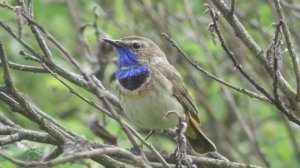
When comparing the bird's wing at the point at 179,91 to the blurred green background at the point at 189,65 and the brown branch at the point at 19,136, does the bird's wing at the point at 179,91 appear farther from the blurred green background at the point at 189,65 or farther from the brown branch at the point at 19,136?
the brown branch at the point at 19,136

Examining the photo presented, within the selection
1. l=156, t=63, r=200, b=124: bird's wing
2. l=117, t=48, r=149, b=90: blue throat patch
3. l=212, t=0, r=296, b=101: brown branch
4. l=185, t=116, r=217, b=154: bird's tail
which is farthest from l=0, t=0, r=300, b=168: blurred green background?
l=212, t=0, r=296, b=101: brown branch

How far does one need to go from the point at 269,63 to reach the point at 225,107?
14.8 feet

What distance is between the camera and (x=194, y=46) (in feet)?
23.4

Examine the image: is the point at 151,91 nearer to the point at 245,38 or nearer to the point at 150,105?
the point at 150,105

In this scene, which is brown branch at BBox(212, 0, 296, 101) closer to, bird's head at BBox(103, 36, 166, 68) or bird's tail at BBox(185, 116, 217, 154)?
bird's tail at BBox(185, 116, 217, 154)

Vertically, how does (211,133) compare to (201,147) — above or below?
above

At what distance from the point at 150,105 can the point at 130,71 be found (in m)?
0.44

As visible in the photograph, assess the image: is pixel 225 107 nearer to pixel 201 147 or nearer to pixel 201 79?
pixel 201 79

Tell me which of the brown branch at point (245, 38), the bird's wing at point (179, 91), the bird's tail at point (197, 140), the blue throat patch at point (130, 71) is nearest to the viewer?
the brown branch at point (245, 38)

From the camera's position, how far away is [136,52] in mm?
5684

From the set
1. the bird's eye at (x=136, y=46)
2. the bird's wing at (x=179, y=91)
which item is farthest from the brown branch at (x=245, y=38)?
the bird's eye at (x=136, y=46)

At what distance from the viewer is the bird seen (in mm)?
5145

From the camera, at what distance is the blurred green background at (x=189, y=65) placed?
6.57 metres

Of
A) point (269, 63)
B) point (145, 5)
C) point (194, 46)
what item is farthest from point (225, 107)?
point (269, 63)
